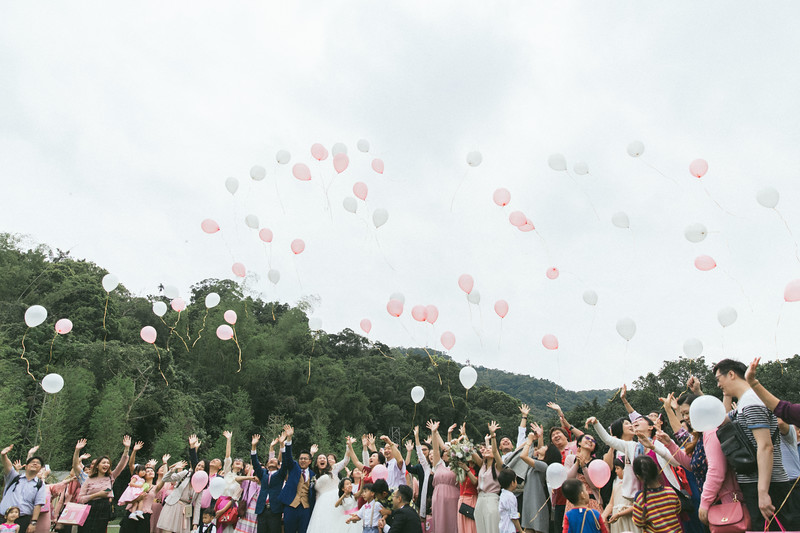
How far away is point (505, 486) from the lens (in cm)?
589

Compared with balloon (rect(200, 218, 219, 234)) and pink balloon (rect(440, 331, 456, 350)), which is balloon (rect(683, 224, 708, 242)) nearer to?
pink balloon (rect(440, 331, 456, 350))

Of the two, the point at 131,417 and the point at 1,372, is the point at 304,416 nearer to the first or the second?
the point at 131,417

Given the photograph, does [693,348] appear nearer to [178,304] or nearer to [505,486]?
[505,486]

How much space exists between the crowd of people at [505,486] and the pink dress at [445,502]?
2cm

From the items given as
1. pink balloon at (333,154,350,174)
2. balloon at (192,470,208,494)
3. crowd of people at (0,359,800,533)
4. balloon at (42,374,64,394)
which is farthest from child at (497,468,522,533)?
balloon at (42,374,64,394)

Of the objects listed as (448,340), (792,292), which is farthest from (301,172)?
(792,292)

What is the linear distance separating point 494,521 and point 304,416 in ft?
99.4

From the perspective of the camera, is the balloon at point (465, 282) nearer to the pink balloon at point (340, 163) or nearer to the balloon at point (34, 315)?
the pink balloon at point (340, 163)

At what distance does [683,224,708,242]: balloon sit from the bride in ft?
19.6

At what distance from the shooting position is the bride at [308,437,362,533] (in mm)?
7262

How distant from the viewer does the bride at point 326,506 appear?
286 inches

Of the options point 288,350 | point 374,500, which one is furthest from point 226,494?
point 288,350

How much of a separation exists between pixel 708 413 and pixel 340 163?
298 inches

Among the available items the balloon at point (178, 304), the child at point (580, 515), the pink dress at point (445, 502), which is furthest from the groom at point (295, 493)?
the balloon at point (178, 304)
